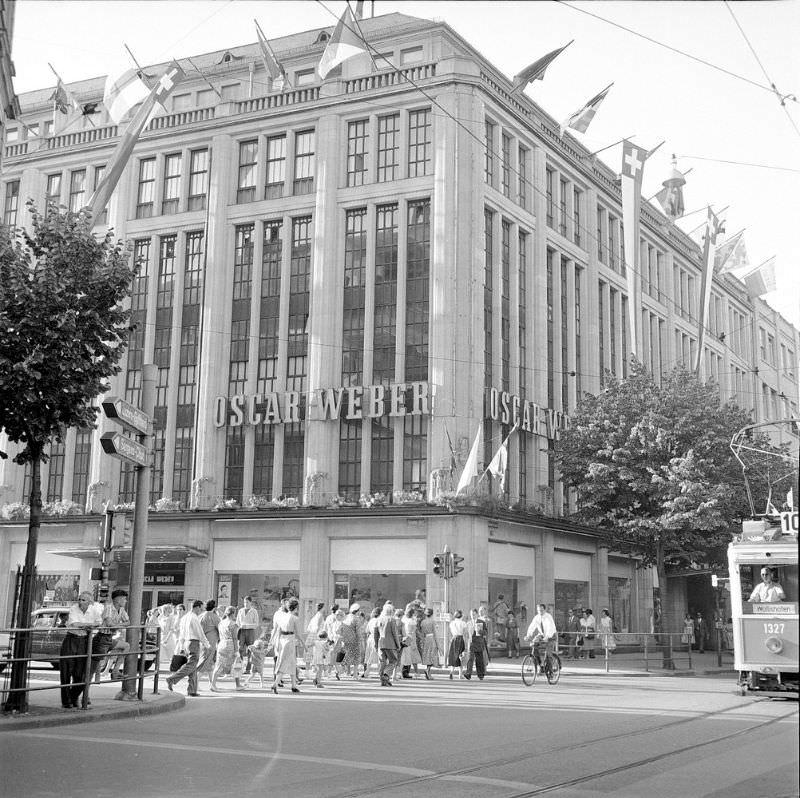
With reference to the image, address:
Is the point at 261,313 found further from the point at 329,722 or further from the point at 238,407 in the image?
the point at 329,722

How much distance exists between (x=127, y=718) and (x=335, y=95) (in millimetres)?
31187

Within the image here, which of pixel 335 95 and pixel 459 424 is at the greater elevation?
pixel 335 95

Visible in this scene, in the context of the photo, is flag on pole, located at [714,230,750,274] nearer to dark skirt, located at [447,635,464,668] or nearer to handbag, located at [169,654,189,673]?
dark skirt, located at [447,635,464,668]

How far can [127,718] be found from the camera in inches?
597

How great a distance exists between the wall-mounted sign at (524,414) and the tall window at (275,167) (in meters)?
12.6

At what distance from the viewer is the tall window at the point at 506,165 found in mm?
41844

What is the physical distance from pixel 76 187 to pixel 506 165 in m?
19.5

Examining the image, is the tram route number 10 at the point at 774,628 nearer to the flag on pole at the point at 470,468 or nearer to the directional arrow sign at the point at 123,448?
the directional arrow sign at the point at 123,448

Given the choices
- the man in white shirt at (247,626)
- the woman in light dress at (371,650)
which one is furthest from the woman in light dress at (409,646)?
the man in white shirt at (247,626)

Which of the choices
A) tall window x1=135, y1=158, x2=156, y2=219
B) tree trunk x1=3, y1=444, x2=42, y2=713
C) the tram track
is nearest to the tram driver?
the tram track

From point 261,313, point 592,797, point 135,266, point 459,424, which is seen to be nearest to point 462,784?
point 592,797

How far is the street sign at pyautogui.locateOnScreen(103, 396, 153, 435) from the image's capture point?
16.4 m

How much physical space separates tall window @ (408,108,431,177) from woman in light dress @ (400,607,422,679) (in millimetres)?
19434

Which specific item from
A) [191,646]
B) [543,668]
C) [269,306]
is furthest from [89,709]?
[269,306]
